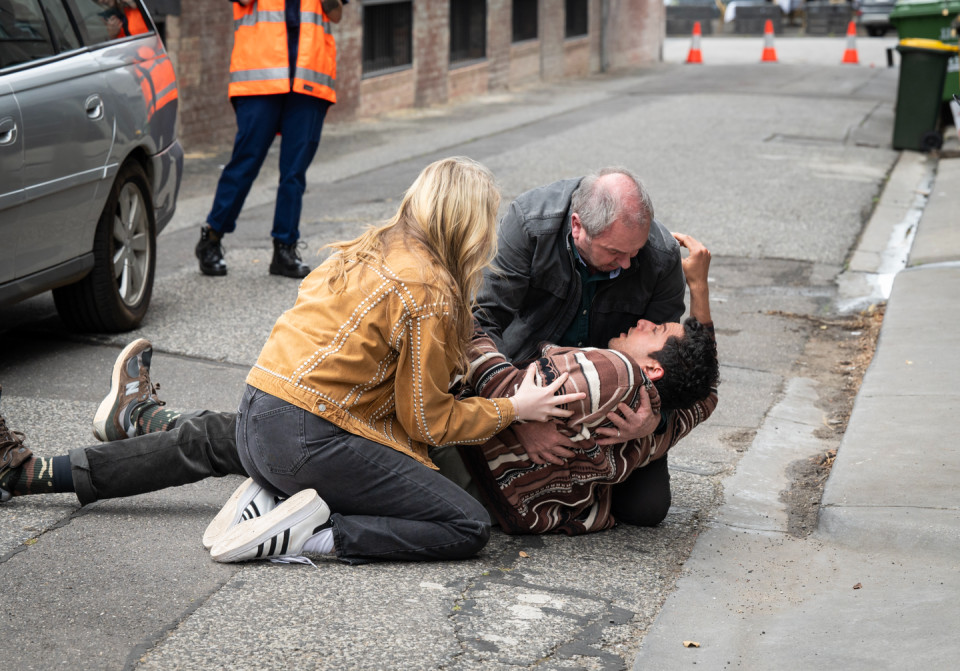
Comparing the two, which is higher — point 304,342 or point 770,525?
point 304,342

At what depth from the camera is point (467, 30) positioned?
18156mm

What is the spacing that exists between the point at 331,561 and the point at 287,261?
3.66m

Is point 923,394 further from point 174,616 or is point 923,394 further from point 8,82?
point 8,82

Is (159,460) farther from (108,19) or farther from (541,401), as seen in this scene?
(108,19)

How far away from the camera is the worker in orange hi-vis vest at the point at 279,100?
632 centimetres

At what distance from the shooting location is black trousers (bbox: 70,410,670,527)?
335 cm

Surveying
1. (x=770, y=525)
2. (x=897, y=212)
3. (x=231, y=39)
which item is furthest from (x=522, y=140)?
(x=770, y=525)

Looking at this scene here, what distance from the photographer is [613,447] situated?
3367 mm

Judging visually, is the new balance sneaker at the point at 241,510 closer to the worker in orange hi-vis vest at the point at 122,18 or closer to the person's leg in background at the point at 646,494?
the person's leg in background at the point at 646,494

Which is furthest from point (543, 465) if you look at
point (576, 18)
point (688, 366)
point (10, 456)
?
point (576, 18)

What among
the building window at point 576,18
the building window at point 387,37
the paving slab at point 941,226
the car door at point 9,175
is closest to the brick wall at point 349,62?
the building window at point 387,37

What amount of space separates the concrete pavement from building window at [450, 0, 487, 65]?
13.9 meters

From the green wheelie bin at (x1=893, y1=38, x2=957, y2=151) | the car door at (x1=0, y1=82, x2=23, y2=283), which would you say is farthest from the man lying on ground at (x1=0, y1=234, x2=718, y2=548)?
the green wheelie bin at (x1=893, y1=38, x2=957, y2=151)

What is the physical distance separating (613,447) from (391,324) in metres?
0.85
